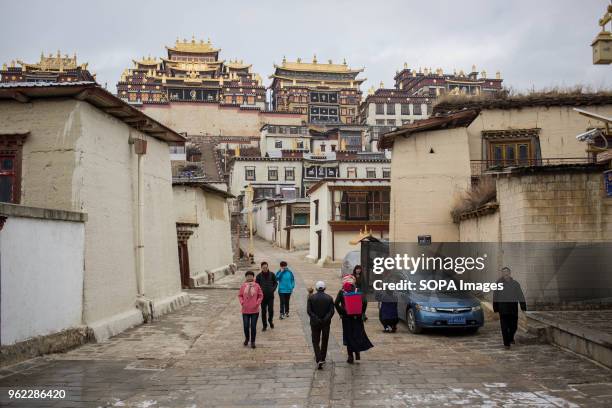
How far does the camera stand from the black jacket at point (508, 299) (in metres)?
10.5

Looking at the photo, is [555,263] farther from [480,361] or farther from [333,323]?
[333,323]

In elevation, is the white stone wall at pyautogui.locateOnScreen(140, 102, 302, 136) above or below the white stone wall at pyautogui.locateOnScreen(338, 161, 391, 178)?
above

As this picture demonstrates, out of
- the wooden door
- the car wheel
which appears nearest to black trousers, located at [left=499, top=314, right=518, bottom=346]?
the car wheel

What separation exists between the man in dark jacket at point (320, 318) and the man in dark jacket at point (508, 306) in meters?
3.51

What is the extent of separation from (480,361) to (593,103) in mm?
13713

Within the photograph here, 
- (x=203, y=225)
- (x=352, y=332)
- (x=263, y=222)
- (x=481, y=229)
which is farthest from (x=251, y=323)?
(x=263, y=222)

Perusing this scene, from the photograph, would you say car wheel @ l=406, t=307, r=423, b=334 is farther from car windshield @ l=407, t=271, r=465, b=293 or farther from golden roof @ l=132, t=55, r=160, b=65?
golden roof @ l=132, t=55, r=160, b=65

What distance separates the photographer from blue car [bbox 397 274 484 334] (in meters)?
11.8

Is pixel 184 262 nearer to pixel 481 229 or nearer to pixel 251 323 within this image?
pixel 251 323

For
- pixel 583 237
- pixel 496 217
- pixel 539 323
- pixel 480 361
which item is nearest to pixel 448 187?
pixel 496 217

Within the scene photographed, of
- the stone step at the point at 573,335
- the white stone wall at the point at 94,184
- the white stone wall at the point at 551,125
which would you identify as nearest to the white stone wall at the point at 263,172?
the white stone wall at the point at 551,125

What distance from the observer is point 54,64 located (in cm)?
7275

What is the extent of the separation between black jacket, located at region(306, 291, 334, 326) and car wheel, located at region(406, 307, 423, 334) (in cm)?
369

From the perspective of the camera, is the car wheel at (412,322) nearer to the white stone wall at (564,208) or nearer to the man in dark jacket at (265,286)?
the white stone wall at (564,208)
